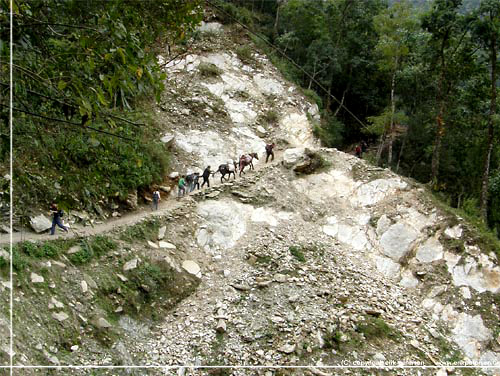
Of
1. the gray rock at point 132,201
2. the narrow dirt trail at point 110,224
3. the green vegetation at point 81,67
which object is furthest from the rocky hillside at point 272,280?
the green vegetation at point 81,67

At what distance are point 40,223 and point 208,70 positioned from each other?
14.0 meters

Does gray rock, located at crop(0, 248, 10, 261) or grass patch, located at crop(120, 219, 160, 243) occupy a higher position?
gray rock, located at crop(0, 248, 10, 261)

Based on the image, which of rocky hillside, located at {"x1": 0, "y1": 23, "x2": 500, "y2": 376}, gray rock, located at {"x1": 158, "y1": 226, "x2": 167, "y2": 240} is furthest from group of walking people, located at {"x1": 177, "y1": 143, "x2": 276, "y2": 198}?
gray rock, located at {"x1": 158, "y1": 226, "x2": 167, "y2": 240}

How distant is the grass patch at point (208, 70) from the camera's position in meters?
22.5

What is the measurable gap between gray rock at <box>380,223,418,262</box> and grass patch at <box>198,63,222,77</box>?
12597mm

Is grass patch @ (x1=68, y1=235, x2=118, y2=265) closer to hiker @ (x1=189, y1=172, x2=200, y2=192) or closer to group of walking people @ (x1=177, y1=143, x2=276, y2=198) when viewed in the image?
group of walking people @ (x1=177, y1=143, x2=276, y2=198)

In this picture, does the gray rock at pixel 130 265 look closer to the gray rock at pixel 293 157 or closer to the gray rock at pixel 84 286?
the gray rock at pixel 84 286

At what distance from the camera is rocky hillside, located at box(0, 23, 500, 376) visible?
9688 millimetres

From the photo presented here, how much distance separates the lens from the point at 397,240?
14.9 meters

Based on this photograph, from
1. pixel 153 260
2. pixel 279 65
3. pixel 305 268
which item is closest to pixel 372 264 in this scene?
pixel 305 268

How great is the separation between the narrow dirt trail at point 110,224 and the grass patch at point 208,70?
7369 millimetres

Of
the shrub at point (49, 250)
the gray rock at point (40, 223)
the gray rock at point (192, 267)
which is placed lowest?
the gray rock at point (192, 267)

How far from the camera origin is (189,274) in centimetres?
1245

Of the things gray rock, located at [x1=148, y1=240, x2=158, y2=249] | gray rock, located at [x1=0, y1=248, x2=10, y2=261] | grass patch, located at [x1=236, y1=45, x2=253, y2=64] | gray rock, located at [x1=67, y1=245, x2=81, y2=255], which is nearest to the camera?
gray rock, located at [x1=0, y1=248, x2=10, y2=261]
